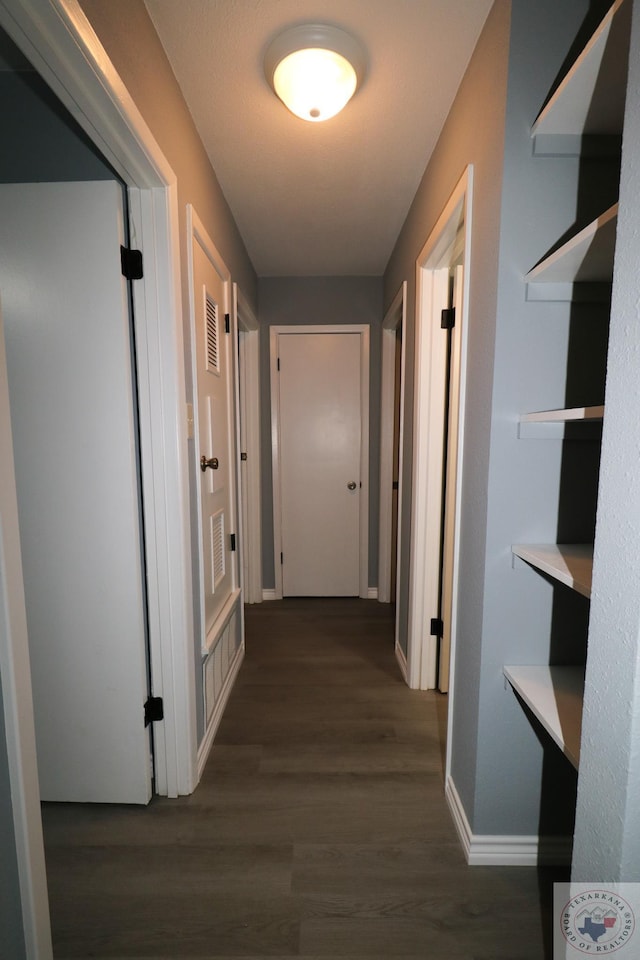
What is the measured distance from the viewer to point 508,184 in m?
1.07

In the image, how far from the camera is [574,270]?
1017 mm

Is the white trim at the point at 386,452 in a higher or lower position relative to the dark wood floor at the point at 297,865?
higher

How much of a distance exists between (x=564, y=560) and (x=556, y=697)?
35 cm

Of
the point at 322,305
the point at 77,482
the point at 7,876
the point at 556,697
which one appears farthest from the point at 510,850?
the point at 322,305

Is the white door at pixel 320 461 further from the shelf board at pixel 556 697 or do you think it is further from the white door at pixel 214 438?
the shelf board at pixel 556 697

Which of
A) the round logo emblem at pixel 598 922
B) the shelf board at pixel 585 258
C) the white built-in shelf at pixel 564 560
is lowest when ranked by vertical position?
the round logo emblem at pixel 598 922

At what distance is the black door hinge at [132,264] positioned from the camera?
1298 millimetres

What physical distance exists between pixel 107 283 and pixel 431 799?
2009 mm

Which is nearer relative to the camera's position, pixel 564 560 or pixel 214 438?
pixel 564 560

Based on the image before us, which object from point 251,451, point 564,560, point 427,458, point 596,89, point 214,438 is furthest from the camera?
point 251,451

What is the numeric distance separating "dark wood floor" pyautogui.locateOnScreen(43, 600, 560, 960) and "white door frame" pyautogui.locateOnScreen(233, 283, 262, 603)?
1.40 metres

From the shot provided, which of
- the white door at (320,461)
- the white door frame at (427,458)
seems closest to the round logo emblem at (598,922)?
the white door frame at (427,458)

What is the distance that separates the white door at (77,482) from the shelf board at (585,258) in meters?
1.17

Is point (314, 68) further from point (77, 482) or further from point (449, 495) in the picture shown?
point (449, 495)
